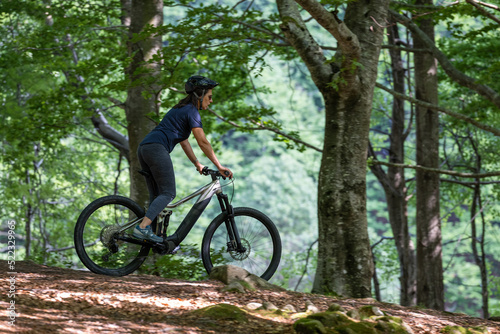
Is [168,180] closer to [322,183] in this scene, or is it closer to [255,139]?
[322,183]

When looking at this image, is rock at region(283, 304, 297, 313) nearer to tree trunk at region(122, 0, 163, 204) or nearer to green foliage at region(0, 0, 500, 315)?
green foliage at region(0, 0, 500, 315)

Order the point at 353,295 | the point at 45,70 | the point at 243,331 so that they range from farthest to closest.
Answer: the point at 45,70 < the point at 353,295 < the point at 243,331

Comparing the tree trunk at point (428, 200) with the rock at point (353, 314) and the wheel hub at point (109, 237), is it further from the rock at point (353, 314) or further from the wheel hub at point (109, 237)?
the wheel hub at point (109, 237)

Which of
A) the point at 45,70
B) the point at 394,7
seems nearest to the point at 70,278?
the point at 394,7

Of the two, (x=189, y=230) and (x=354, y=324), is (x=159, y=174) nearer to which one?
(x=189, y=230)

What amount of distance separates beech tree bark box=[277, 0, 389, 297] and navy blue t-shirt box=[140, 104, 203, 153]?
5.90 feet

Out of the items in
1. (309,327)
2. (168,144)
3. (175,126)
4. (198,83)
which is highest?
(198,83)

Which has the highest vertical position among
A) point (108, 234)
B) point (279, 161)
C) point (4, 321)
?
point (279, 161)

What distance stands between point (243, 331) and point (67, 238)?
1444 centimetres

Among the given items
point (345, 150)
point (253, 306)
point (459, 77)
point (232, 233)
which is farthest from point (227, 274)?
point (459, 77)

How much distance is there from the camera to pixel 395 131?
13875 mm

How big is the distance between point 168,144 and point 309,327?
2296mm

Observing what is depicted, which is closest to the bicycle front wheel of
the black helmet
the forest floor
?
the forest floor

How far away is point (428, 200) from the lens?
10.7 metres
